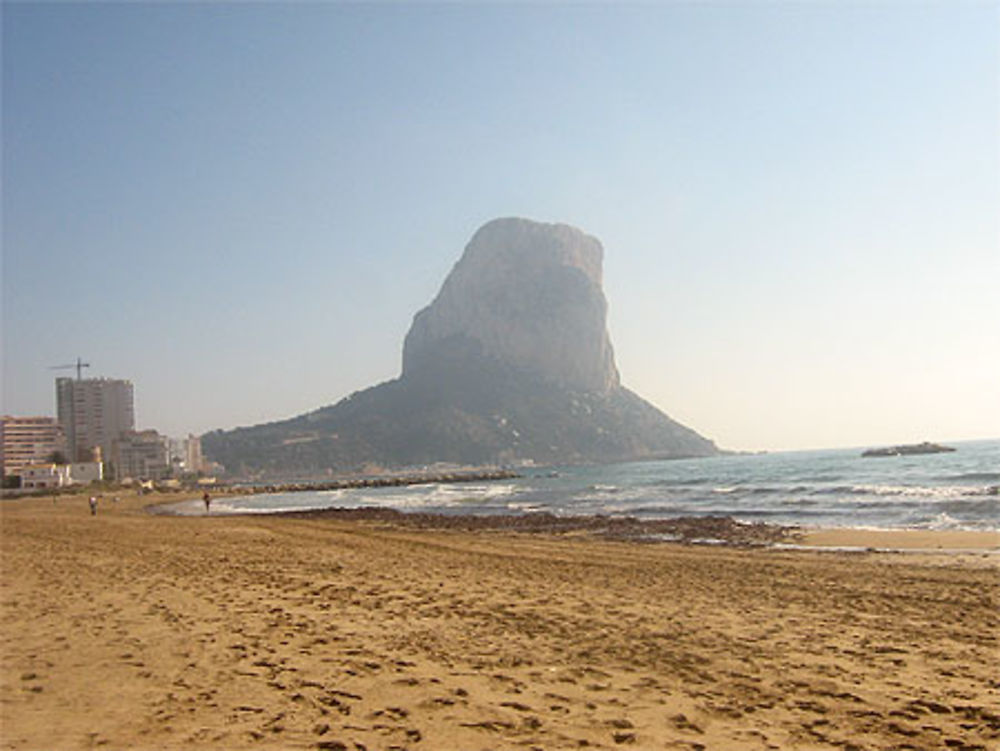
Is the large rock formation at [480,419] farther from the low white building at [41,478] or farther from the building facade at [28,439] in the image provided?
the low white building at [41,478]

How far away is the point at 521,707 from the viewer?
5504mm

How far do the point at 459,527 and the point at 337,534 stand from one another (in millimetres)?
6310

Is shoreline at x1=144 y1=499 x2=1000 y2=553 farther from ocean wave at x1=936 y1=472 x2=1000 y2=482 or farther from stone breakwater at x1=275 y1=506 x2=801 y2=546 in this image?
ocean wave at x1=936 y1=472 x2=1000 y2=482

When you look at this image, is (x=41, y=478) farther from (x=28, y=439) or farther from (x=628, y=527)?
(x=628, y=527)

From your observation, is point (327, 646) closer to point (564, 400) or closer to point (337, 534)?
point (337, 534)

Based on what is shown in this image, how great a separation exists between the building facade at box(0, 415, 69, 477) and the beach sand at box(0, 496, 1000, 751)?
166 meters

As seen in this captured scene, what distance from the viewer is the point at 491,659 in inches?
273

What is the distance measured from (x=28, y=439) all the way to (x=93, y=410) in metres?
24.7

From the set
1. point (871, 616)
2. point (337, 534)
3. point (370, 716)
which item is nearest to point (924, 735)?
point (370, 716)

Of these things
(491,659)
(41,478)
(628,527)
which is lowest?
(628,527)

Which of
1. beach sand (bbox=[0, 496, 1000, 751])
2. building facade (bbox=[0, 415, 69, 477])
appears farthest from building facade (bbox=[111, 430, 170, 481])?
beach sand (bbox=[0, 496, 1000, 751])

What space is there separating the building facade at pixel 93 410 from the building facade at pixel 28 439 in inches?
511

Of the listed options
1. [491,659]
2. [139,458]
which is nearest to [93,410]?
[139,458]

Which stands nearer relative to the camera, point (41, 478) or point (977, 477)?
point (977, 477)
